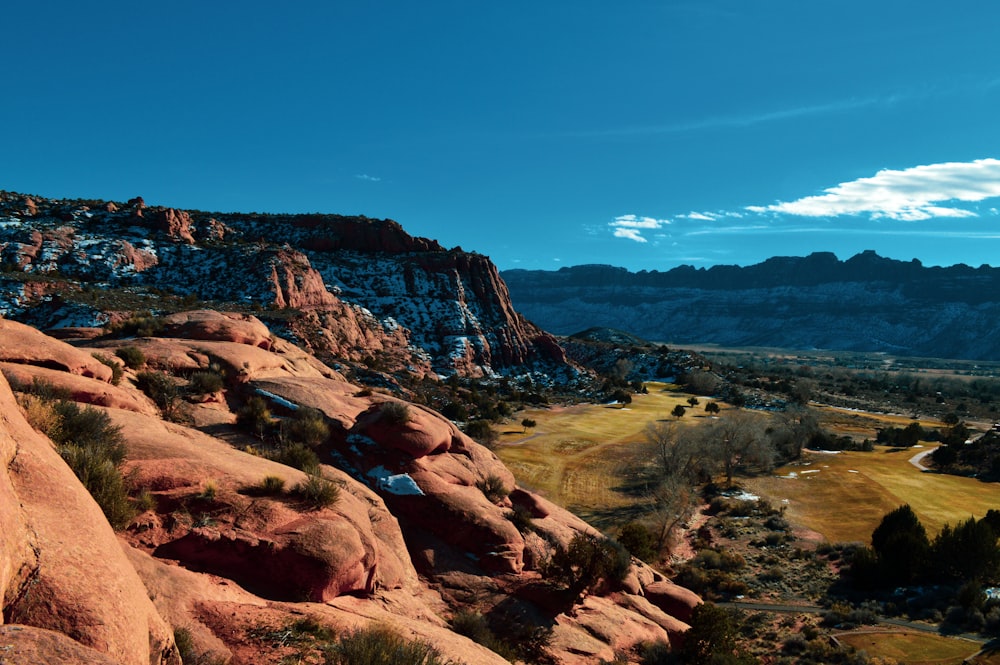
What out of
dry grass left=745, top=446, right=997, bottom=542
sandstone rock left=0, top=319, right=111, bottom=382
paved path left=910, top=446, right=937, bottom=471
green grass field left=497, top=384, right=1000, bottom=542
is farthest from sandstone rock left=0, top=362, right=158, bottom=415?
paved path left=910, top=446, right=937, bottom=471

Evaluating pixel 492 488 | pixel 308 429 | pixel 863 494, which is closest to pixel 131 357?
pixel 308 429

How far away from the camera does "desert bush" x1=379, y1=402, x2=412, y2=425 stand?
689 inches

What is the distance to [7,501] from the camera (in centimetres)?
567

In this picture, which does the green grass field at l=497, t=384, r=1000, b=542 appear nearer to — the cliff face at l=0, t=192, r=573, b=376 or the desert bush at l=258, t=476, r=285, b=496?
the cliff face at l=0, t=192, r=573, b=376

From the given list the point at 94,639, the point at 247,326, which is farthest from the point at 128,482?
the point at 247,326

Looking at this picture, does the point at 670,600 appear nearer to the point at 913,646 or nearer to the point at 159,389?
the point at 913,646

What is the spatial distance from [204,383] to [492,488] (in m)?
10.5

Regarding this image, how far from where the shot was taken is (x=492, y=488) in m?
19.0

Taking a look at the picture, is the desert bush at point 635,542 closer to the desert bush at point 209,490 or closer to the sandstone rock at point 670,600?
the sandstone rock at point 670,600

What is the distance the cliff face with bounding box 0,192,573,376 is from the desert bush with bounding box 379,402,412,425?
38737 millimetres

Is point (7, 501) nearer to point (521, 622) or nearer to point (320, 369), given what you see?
point (521, 622)

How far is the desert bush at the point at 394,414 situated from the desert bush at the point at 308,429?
74.6 inches

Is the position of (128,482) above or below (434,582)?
above

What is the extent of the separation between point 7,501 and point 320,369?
2112 centimetres
